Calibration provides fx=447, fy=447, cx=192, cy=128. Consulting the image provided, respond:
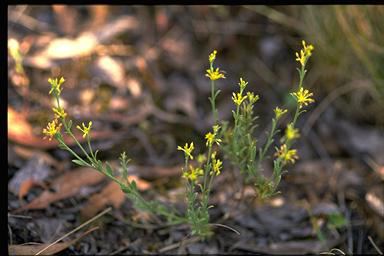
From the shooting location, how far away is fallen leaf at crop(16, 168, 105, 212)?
1.66 metres

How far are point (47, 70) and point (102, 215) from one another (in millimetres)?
1046

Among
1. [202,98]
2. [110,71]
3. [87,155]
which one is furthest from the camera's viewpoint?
[202,98]

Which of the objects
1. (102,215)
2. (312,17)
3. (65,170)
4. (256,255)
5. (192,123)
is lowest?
(256,255)

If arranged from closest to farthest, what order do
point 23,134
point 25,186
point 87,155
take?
1. point 87,155
2. point 25,186
3. point 23,134

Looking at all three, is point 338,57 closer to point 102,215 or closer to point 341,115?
point 341,115

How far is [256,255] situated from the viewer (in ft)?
5.56

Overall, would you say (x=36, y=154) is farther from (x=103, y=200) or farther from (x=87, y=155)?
(x=87, y=155)

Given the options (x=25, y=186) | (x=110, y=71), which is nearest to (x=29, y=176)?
(x=25, y=186)

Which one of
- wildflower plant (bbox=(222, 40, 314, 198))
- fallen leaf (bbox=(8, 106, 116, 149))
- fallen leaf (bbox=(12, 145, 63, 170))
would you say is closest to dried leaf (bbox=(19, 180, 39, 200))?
fallen leaf (bbox=(12, 145, 63, 170))

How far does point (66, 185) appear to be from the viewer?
1796 mm

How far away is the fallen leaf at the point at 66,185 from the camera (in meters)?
1.66

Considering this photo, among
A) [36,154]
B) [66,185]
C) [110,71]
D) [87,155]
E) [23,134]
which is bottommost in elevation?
[87,155]

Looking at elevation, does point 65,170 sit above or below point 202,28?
below

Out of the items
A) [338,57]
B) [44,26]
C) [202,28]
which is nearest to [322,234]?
[338,57]
